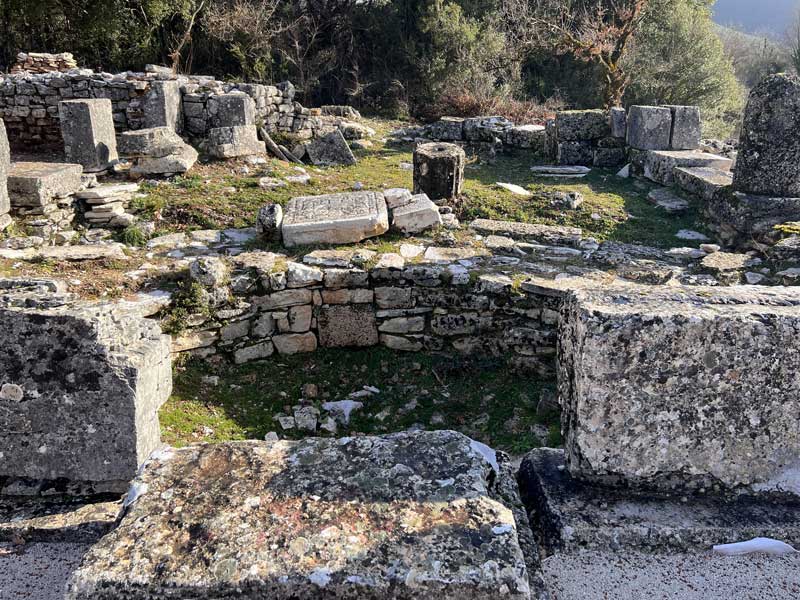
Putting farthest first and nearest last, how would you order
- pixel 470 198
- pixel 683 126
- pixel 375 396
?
pixel 683 126 < pixel 470 198 < pixel 375 396

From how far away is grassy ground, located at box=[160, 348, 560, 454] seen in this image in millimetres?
5098

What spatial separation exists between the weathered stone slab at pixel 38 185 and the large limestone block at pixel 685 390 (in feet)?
22.9

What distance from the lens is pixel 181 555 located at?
198 centimetres

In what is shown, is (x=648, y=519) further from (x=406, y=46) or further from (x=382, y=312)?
(x=406, y=46)

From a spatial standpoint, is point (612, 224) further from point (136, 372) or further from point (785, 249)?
point (136, 372)

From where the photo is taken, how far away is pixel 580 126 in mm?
11828

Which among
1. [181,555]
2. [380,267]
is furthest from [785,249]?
[181,555]

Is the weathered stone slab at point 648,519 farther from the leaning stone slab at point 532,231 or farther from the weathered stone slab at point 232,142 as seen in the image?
the weathered stone slab at point 232,142

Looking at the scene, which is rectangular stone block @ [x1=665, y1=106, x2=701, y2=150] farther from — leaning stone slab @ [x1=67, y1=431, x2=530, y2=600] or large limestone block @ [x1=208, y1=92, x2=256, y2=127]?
leaning stone slab @ [x1=67, y1=431, x2=530, y2=600]

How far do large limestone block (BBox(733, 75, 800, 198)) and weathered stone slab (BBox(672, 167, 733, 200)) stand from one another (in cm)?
53

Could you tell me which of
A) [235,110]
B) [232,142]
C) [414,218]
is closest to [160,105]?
[235,110]

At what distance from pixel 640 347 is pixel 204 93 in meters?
10.6

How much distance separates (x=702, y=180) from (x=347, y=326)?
5.66m

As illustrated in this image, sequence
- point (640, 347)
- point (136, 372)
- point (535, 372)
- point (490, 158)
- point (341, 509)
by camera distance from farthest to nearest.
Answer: point (490, 158), point (535, 372), point (136, 372), point (640, 347), point (341, 509)
